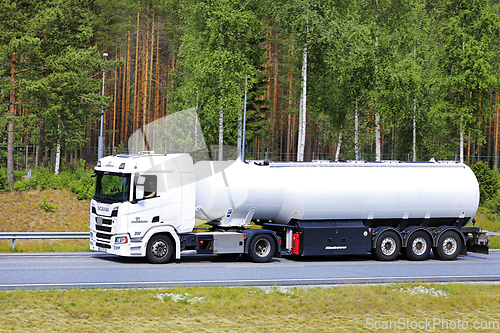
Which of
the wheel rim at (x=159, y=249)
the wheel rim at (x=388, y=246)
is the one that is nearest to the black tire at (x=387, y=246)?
the wheel rim at (x=388, y=246)

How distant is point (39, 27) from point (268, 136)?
3211cm

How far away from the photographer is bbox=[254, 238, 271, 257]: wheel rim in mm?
16984

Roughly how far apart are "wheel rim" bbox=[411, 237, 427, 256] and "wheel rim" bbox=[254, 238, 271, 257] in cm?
494

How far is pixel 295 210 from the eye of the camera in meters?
17.1

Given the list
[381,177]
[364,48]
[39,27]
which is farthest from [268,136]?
[381,177]

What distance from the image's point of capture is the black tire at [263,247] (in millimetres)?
16812

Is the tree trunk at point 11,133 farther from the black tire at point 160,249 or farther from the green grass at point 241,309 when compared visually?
the green grass at point 241,309

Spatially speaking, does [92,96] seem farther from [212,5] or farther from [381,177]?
[381,177]

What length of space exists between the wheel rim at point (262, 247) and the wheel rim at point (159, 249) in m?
2.76

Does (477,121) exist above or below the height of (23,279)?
above

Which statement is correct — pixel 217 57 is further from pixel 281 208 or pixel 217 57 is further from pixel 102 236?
pixel 102 236

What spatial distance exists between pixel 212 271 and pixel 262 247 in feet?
9.09

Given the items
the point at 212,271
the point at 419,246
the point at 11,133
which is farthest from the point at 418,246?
the point at 11,133

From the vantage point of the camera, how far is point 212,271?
14703mm
